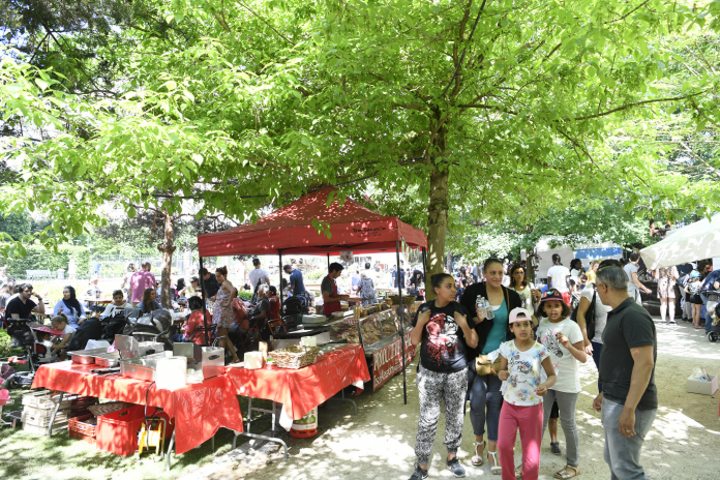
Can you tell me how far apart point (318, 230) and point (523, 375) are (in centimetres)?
316

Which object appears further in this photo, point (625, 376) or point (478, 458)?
point (478, 458)

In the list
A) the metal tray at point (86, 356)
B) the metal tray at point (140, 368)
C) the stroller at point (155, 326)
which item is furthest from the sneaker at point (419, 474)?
the stroller at point (155, 326)

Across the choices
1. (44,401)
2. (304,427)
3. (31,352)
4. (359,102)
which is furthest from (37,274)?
(359,102)

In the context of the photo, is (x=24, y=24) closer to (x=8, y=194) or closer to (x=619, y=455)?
(x=8, y=194)

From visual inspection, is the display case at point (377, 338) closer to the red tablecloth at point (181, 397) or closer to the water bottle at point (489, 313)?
the red tablecloth at point (181, 397)

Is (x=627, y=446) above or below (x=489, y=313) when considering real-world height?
below

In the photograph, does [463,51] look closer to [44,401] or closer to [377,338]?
[377,338]

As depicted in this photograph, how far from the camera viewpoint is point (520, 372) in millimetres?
3705

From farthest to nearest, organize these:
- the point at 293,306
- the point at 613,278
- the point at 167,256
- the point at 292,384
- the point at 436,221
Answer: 1. the point at 167,256
2. the point at 293,306
3. the point at 436,221
4. the point at 292,384
5. the point at 613,278

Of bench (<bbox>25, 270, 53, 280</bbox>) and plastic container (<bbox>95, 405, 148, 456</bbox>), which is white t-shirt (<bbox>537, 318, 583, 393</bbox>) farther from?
bench (<bbox>25, 270, 53, 280</bbox>)

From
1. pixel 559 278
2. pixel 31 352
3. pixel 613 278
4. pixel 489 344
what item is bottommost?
pixel 31 352

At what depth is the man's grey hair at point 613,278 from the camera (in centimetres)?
307

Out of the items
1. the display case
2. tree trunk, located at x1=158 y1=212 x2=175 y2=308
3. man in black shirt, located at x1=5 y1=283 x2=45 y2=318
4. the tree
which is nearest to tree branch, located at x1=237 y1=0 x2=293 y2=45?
the tree

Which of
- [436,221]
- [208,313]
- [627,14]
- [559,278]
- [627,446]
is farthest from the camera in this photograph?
[559,278]
